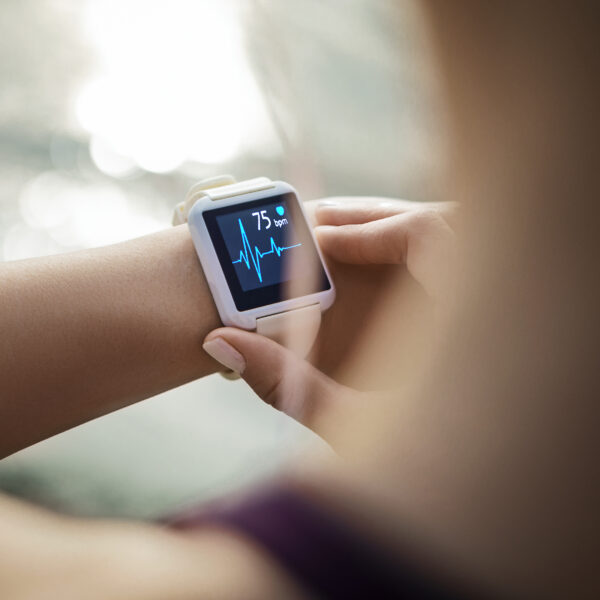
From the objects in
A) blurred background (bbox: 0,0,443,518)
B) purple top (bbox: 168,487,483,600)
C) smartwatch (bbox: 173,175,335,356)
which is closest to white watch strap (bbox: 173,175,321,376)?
smartwatch (bbox: 173,175,335,356)

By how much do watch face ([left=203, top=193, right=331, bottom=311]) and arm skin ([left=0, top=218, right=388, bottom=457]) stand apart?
78 mm

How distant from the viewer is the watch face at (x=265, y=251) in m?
1.06

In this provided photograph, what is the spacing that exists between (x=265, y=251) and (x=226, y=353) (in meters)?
0.19

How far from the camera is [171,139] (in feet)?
6.88

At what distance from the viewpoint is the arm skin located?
0.99 metres

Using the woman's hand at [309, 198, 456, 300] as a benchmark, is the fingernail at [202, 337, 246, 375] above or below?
below

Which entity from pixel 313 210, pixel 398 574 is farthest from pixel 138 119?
pixel 398 574

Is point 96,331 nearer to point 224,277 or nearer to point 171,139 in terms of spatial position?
point 224,277

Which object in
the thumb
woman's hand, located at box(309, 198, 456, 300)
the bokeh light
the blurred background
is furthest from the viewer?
the bokeh light

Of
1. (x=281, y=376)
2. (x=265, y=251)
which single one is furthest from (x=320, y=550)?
(x=265, y=251)

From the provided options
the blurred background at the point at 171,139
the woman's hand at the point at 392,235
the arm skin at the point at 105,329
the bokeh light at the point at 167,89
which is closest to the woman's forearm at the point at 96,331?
the arm skin at the point at 105,329

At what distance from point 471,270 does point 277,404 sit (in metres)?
0.33

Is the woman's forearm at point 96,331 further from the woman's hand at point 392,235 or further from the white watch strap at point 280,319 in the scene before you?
the woman's hand at point 392,235

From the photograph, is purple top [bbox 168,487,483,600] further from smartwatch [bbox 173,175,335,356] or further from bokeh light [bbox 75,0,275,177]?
bokeh light [bbox 75,0,275,177]
